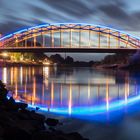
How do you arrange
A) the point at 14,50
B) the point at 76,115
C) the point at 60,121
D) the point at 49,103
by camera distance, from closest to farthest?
the point at 60,121, the point at 76,115, the point at 49,103, the point at 14,50

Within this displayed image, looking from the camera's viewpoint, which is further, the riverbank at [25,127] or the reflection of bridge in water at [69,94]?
the reflection of bridge in water at [69,94]

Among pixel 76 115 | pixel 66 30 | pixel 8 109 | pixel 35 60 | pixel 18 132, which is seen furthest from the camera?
pixel 35 60

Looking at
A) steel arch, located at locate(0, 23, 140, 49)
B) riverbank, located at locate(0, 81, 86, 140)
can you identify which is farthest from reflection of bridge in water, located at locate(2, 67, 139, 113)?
steel arch, located at locate(0, 23, 140, 49)

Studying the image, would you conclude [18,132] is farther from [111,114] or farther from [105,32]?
[105,32]

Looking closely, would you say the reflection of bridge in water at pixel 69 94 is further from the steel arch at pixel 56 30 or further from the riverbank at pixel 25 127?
the steel arch at pixel 56 30

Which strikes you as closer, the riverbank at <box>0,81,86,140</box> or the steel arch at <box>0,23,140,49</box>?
the riverbank at <box>0,81,86,140</box>

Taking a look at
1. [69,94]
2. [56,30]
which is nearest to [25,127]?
[69,94]

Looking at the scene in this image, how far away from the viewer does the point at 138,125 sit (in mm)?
15062

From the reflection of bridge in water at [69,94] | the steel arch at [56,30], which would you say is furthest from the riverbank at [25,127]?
the steel arch at [56,30]

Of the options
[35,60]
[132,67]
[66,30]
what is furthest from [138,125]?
[35,60]

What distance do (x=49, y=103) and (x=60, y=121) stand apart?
616 cm

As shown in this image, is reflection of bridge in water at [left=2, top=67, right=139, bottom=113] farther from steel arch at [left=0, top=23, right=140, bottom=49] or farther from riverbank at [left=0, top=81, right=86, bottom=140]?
steel arch at [left=0, top=23, right=140, bottom=49]

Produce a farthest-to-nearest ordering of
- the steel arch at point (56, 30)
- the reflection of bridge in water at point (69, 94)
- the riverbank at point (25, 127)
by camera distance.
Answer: the steel arch at point (56, 30) → the reflection of bridge in water at point (69, 94) → the riverbank at point (25, 127)

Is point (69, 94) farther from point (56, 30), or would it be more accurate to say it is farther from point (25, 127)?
point (56, 30)
